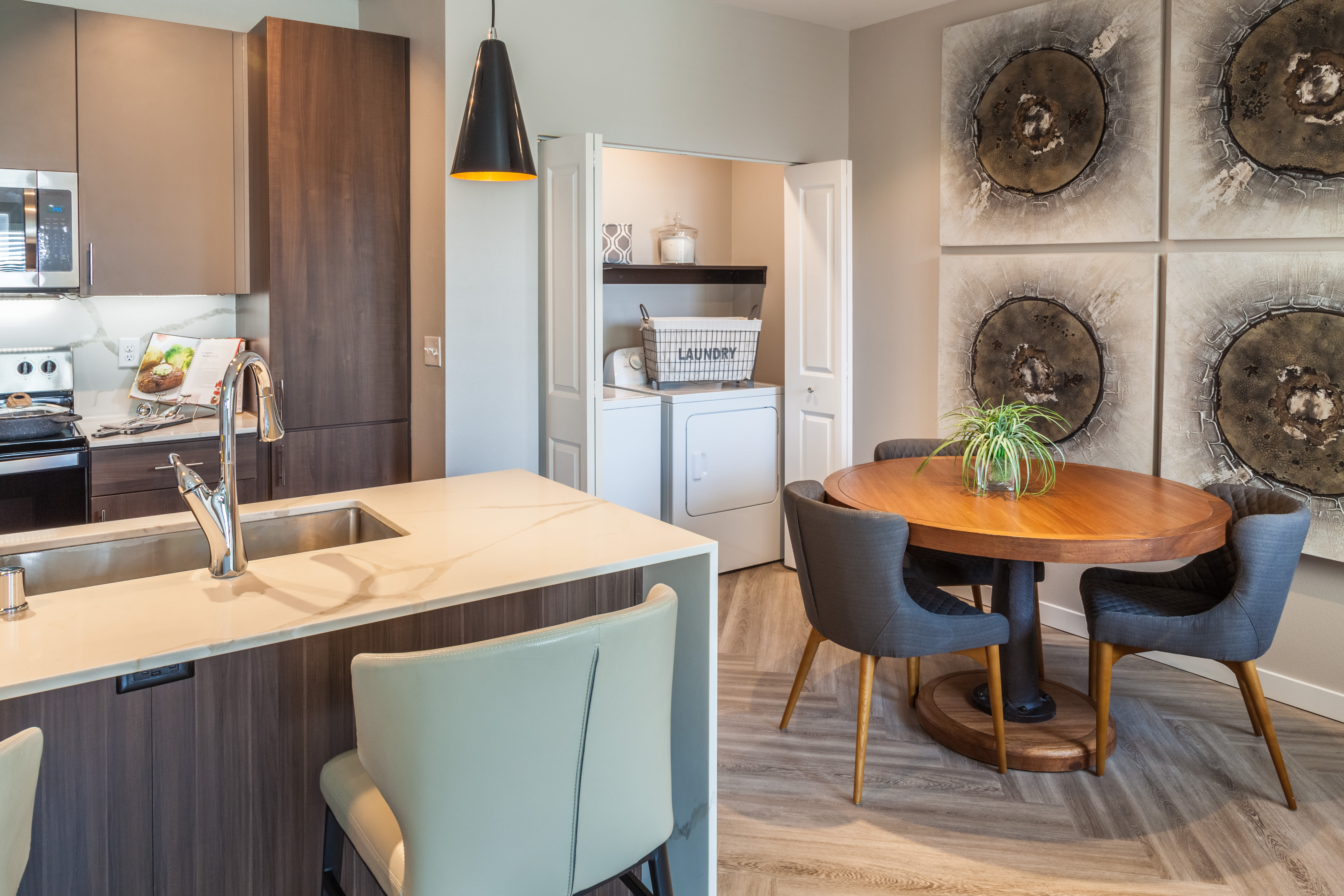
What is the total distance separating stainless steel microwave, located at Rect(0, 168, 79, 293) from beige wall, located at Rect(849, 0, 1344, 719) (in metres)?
3.15

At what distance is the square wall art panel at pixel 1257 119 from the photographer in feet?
9.21

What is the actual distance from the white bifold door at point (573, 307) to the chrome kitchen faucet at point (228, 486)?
174cm

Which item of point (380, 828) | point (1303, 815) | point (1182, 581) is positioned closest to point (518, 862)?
point (380, 828)

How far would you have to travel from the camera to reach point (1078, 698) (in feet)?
9.80

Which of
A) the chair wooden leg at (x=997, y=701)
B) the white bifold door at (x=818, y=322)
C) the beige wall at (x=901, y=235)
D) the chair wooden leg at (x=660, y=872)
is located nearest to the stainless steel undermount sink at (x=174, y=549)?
the chair wooden leg at (x=660, y=872)

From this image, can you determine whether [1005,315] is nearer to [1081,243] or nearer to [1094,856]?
[1081,243]

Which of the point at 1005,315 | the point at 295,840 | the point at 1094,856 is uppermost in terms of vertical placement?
the point at 1005,315

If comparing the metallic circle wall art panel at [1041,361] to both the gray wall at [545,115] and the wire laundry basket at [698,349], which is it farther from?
the gray wall at [545,115]

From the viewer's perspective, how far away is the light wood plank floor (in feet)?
7.13

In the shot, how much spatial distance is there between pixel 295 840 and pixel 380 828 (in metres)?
0.37

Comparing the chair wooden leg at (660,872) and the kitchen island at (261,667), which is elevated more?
the kitchen island at (261,667)

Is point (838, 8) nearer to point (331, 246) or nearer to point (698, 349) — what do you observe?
point (698, 349)

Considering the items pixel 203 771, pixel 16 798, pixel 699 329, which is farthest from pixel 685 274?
pixel 16 798

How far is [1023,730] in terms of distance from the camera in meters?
2.78
